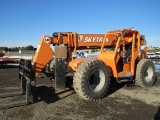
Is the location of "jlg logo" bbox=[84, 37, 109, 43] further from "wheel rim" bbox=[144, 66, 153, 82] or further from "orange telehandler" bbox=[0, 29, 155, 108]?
"wheel rim" bbox=[144, 66, 153, 82]

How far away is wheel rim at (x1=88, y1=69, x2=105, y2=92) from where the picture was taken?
7379mm

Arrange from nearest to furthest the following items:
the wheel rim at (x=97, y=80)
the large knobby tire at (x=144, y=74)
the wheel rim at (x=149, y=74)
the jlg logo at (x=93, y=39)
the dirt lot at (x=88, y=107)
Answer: the dirt lot at (x=88, y=107), the wheel rim at (x=97, y=80), the jlg logo at (x=93, y=39), the large knobby tire at (x=144, y=74), the wheel rim at (x=149, y=74)

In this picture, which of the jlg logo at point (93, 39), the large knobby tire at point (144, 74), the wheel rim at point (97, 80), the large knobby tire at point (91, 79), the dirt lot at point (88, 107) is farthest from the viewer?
the large knobby tire at point (144, 74)

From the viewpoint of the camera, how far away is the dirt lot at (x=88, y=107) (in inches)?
217

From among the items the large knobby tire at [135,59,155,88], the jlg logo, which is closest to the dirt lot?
the large knobby tire at [135,59,155,88]

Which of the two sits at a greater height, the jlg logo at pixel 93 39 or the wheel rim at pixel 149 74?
the jlg logo at pixel 93 39

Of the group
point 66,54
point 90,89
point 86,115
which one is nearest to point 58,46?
point 66,54

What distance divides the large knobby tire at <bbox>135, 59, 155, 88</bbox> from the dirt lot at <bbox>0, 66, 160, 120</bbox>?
0.77 metres

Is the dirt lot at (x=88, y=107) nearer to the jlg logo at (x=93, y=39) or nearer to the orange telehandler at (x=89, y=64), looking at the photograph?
the orange telehandler at (x=89, y=64)

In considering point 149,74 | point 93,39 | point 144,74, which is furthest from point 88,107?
point 149,74

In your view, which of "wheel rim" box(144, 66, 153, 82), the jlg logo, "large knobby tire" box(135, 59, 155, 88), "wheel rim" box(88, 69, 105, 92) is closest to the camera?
"wheel rim" box(88, 69, 105, 92)

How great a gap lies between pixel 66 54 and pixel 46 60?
2.26 feet

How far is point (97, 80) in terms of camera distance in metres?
7.54

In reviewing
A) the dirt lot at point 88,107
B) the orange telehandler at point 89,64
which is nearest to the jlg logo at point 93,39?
the orange telehandler at point 89,64
